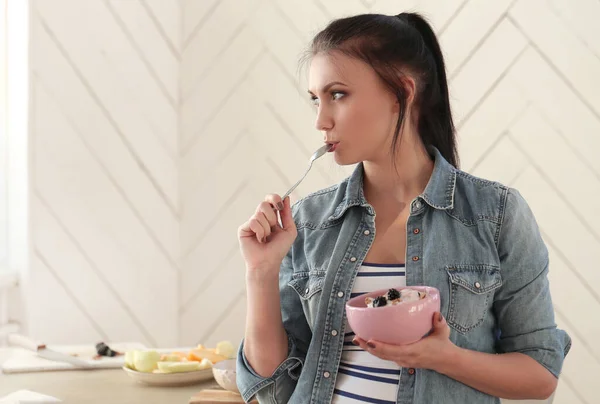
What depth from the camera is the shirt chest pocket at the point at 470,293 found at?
1097mm

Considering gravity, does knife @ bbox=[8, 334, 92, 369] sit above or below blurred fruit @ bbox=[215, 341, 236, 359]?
above

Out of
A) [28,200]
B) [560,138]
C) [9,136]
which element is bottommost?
[560,138]

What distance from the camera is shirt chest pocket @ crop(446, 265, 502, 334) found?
1.10 meters

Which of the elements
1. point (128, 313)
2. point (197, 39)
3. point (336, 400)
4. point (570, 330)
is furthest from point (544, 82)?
point (128, 313)

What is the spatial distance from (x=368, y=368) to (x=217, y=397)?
0.38 metres

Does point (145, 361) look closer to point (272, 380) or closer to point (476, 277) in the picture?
point (272, 380)

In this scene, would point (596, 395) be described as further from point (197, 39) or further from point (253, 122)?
point (197, 39)

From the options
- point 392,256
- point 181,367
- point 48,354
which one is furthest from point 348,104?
point 48,354

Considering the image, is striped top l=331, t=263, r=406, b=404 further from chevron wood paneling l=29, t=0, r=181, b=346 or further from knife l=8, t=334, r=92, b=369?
chevron wood paneling l=29, t=0, r=181, b=346

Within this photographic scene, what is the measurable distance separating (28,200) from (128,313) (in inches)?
16.1

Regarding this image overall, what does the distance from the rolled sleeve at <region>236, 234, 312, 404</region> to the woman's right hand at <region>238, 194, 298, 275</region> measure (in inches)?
2.7

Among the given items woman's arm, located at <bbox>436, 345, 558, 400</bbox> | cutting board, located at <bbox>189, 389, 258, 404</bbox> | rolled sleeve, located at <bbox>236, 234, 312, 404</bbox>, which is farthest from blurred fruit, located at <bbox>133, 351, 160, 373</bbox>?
woman's arm, located at <bbox>436, 345, 558, 400</bbox>

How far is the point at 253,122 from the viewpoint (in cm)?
213

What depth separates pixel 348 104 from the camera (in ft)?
3.73
